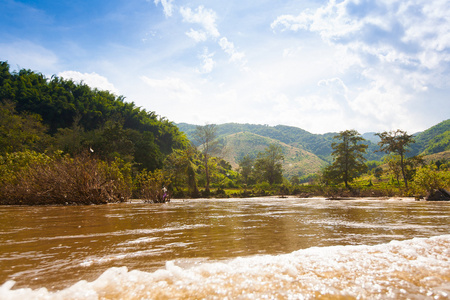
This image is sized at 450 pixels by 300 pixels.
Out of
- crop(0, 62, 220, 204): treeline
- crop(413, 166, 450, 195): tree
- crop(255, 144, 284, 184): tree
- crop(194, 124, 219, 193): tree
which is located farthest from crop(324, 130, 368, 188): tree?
crop(0, 62, 220, 204): treeline

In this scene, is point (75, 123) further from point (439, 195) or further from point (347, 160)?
point (439, 195)

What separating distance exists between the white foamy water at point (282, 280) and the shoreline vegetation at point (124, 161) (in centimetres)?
1441

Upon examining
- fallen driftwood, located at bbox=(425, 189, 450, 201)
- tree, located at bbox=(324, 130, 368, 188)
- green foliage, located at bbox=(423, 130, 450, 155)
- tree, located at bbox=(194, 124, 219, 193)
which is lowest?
fallen driftwood, located at bbox=(425, 189, 450, 201)

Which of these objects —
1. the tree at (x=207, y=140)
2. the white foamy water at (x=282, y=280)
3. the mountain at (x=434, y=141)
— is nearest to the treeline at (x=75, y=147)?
the tree at (x=207, y=140)

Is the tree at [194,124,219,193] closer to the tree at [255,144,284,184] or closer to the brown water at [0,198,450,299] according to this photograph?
the tree at [255,144,284,184]

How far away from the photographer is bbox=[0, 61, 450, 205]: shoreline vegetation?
15094mm

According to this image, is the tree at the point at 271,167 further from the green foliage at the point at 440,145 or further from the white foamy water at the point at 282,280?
the green foliage at the point at 440,145

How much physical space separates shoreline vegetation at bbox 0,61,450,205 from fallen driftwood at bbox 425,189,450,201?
56mm

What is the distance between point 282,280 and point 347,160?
41.3 m

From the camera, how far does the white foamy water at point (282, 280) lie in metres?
1.87

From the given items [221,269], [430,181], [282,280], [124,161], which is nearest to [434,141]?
[430,181]

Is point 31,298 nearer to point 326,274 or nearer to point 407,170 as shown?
point 326,274

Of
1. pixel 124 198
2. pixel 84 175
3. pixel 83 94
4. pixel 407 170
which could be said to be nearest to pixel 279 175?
pixel 407 170

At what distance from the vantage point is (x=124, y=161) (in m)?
33.0
